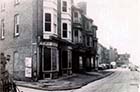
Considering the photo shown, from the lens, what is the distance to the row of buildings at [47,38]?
1022mm

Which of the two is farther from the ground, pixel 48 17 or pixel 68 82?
pixel 48 17

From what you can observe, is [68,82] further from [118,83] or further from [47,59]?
[118,83]


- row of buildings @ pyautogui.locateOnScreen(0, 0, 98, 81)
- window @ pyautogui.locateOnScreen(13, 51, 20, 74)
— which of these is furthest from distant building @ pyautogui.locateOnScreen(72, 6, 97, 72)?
window @ pyautogui.locateOnScreen(13, 51, 20, 74)

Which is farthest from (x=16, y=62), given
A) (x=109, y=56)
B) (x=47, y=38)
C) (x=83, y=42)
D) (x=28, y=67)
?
(x=109, y=56)

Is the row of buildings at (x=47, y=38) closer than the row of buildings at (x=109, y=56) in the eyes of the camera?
Yes

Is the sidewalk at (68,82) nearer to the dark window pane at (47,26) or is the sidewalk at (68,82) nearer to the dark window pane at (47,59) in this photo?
the dark window pane at (47,59)

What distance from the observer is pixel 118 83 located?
3.67 ft

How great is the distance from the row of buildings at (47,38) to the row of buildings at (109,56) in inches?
1.3

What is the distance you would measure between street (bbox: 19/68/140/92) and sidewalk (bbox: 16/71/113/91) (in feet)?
0.08

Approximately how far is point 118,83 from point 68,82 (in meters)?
0.26

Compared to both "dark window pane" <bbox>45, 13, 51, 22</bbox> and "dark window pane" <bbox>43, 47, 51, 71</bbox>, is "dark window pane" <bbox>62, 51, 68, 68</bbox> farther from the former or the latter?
"dark window pane" <bbox>45, 13, 51, 22</bbox>

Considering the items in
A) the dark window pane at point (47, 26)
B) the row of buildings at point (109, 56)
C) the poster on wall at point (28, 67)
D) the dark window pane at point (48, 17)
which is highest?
the dark window pane at point (48, 17)

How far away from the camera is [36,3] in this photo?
1.06m

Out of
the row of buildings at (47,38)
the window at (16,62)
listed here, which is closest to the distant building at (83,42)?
the row of buildings at (47,38)
